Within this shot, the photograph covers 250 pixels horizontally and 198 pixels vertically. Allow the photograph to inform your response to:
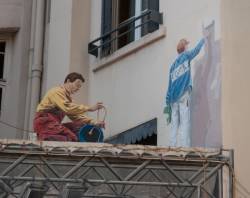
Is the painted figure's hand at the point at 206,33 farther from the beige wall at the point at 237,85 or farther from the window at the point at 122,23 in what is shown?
the window at the point at 122,23

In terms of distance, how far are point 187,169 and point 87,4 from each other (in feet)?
19.5

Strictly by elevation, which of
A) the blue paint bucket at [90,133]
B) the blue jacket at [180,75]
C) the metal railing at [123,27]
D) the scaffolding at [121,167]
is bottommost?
the scaffolding at [121,167]

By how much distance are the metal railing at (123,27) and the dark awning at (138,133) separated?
1537mm

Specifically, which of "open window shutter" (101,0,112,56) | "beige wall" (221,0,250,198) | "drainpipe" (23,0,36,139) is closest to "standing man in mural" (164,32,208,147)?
"beige wall" (221,0,250,198)

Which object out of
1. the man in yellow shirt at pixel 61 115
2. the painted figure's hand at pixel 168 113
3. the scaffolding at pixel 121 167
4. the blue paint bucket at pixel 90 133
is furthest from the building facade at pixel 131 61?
the man in yellow shirt at pixel 61 115

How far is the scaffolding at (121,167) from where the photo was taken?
9445 millimetres

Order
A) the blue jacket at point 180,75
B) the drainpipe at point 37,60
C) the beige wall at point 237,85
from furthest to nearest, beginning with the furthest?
1. the drainpipe at point 37,60
2. the blue jacket at point 180,75
3. the beige wall at point 237,85

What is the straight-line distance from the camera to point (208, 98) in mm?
11117

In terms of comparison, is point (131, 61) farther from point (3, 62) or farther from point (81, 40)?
point (3, 62)

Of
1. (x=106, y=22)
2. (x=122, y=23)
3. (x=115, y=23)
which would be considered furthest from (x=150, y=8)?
(x=106, y=22)

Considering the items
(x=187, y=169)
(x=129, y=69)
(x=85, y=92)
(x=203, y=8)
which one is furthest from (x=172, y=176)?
(x=85, y=92)

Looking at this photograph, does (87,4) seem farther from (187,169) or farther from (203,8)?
(187,169)

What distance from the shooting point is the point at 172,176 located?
31.8 feet

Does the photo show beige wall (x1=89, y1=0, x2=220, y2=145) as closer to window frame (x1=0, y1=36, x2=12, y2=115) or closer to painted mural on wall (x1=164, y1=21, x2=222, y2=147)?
painted mural on wall (x1=164, y1=21, x2=222, y2=147)
